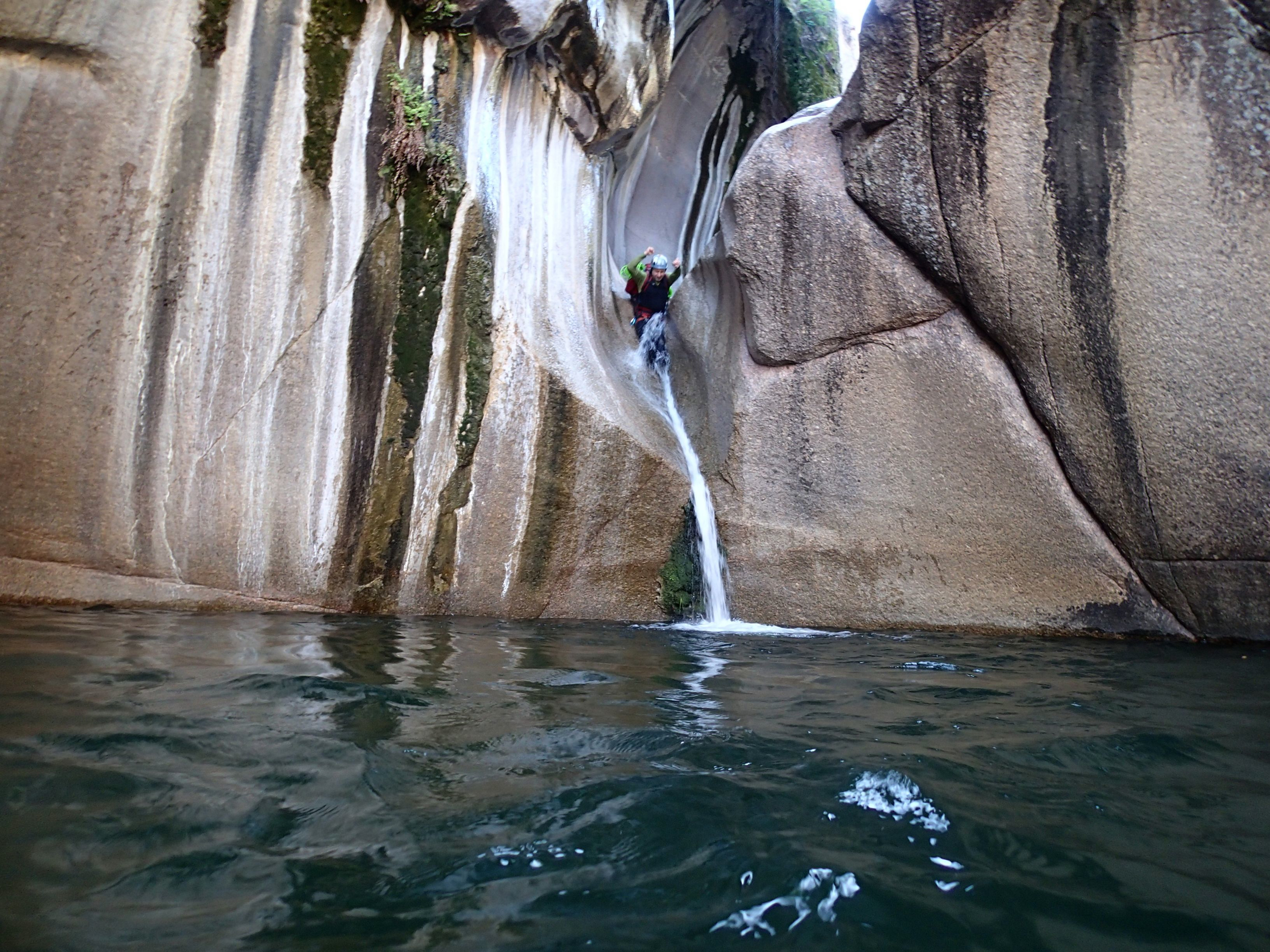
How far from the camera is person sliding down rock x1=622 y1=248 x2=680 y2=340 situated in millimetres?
9883

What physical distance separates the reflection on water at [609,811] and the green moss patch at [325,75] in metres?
4.29

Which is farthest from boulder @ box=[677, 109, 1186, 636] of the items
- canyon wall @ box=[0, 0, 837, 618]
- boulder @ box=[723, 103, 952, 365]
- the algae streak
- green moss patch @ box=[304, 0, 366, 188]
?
green moss patch @ box=[304, 0, 366, 188]

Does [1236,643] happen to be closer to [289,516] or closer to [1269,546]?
[1269,546]

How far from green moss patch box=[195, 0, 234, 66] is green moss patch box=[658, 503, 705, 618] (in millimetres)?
5009

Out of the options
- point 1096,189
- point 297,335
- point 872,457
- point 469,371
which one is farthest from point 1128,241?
point 297,335

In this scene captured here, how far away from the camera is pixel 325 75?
6.71 meters

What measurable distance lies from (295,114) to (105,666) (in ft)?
15.3

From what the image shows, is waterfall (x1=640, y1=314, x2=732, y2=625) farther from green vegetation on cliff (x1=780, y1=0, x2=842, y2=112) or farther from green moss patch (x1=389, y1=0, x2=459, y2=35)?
green vegetation on cliff (x1=780, y1=0, x2=842, y2=112)

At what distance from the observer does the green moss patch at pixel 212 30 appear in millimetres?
6301

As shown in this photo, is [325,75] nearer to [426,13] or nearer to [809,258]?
[426,13]

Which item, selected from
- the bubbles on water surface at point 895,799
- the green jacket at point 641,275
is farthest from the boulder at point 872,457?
the bubbles on water surface at point 895,799

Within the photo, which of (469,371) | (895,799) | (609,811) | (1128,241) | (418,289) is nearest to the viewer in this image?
(609,811)

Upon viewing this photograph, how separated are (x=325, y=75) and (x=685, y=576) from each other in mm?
4940

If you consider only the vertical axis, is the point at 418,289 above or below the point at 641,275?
below
